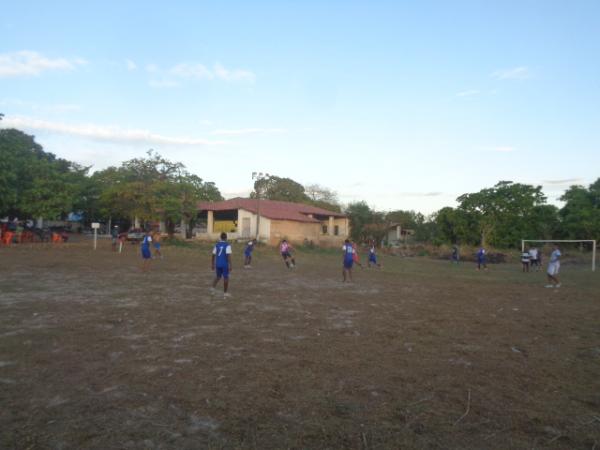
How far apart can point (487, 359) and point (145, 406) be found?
4.49 metres

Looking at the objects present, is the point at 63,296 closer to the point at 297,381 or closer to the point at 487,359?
the point at 297,381

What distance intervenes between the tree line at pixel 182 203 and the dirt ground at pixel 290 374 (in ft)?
77.2

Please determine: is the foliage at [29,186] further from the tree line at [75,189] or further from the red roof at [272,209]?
the red roof at [272,209]

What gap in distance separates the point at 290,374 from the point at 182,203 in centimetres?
3262

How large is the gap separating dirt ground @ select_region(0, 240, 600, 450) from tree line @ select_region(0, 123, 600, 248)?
926 inches

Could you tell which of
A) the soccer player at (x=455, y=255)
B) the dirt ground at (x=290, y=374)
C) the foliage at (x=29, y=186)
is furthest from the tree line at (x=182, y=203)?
the dirt ground at (x=290, y=374)

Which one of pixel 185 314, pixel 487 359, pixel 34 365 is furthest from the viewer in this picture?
pixel 185 314

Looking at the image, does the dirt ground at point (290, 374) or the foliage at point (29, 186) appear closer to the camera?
the dirt ground at point (290, 374)

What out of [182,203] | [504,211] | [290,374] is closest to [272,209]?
[182,203]

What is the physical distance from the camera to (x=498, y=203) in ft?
156

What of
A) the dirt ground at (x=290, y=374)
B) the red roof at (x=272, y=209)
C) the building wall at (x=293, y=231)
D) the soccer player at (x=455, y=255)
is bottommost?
the dirt ground at (x=290, y=374)

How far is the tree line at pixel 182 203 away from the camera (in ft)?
105

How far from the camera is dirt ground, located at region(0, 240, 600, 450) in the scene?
394 centimetres

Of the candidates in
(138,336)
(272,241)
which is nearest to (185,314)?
(138,336)
